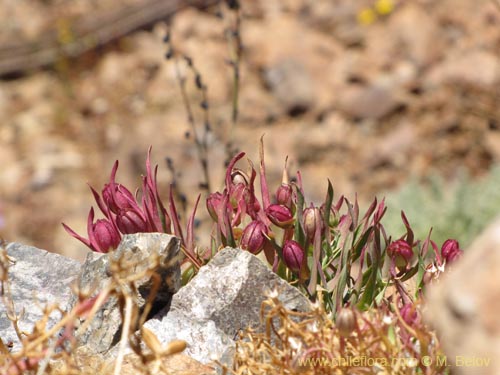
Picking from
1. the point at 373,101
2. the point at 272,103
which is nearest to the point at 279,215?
the point at 373,101

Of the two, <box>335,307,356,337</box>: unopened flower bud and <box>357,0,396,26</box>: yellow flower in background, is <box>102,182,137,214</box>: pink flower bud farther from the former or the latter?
<box>357,0,396,26</box>: yellow flower in background

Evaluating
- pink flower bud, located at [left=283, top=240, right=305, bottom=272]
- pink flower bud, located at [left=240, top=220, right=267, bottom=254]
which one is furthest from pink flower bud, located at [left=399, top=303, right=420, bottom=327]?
pink flower bud, located at [left=240, top=220, right=267, bottom=254]

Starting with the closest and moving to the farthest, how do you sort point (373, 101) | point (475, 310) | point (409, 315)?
point (475, 310) → point (409, 315) → point (373, 101)

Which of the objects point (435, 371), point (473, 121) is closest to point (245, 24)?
point (473, 121)

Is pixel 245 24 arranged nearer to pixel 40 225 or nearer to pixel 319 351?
pixel 40 225

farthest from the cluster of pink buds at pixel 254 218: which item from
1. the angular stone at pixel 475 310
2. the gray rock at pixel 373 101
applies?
the gray rock at pixel 373 101

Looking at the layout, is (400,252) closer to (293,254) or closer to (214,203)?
(293,254)
